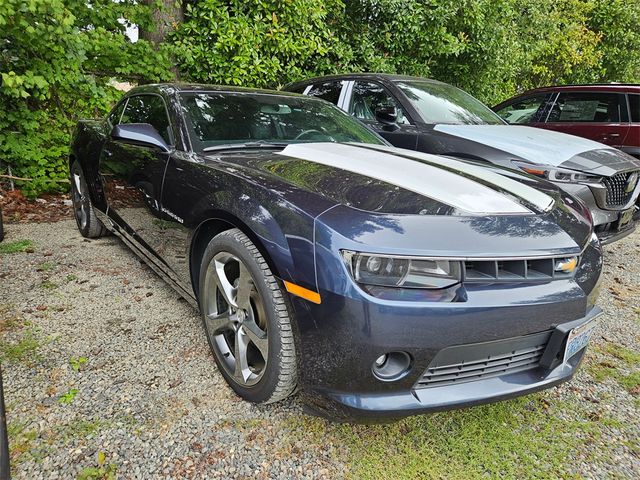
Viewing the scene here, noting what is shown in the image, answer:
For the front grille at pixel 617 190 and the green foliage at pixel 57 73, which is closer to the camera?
the front grille at pixel 617 190

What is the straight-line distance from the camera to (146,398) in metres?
1.91

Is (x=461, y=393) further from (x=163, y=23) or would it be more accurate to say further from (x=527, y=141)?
(x=163, y=23)

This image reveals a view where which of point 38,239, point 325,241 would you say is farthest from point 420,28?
point 325,241

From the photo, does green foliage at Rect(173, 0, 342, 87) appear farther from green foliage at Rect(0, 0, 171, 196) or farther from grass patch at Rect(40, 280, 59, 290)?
grass patch at Rect(40, 280, 59, 290)

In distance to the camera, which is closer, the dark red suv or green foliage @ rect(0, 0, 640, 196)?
green foliage @ rect(0, 0, 640, 196)

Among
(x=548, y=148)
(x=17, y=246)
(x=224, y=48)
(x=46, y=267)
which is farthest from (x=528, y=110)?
(x=17, y=246)

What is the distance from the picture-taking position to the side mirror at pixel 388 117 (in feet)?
13.2

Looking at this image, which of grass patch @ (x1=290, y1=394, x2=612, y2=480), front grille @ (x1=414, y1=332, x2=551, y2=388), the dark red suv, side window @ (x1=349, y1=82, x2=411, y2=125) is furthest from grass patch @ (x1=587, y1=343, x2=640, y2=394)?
the dark red suv

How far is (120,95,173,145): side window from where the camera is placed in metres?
2.54

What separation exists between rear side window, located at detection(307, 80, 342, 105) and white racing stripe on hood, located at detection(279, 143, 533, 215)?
2.56m

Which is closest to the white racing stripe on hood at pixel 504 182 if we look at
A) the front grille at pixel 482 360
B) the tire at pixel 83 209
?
the front grille at pixel 482 360

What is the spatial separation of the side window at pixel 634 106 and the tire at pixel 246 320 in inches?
221

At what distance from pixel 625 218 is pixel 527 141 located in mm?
1022

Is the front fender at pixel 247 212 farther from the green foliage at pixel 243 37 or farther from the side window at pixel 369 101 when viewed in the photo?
the green foliage at pixel 243 37
